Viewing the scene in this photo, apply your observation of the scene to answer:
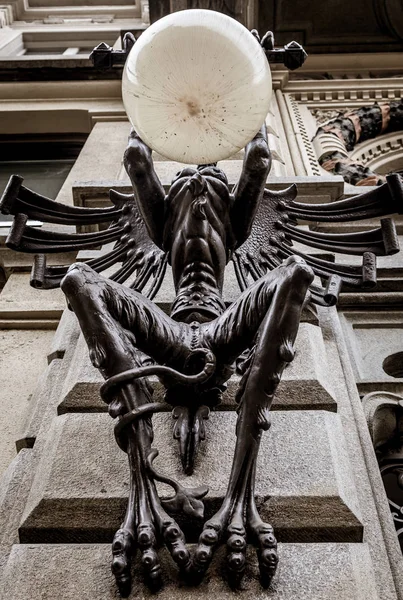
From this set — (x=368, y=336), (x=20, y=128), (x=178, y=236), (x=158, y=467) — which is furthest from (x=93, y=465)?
(x=20, y=128)

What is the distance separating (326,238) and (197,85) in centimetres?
108

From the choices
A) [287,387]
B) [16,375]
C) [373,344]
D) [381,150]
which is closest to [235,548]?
[287,387]

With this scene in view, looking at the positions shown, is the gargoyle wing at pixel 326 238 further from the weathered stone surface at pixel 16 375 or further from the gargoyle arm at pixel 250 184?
the weathered stone surface at pixel 16 375

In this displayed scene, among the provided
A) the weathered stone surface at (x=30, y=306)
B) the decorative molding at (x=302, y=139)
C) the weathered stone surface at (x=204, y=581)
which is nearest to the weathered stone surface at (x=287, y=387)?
the weathered stone surface at (x=204, y=581)

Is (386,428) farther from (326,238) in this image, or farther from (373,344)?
(326,238)

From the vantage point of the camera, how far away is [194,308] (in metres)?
2.67

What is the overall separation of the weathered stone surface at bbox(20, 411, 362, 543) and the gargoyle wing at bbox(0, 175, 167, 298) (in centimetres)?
76

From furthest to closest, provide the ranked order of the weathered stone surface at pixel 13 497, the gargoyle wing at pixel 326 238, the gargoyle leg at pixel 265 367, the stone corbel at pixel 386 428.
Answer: the stone corbel at pixel 386 428 → the gargoyle wing at pixel 326 238 → the weathered stone surface at pixel 13 497 → the gargoyle leg at pixel 265 367

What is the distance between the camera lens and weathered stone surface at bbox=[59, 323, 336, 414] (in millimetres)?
2756

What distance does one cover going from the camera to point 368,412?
310cm

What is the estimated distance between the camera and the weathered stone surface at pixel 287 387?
9.04 feet

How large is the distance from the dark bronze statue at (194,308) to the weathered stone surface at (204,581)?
0.19ft

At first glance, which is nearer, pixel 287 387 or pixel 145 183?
pixel 287 387

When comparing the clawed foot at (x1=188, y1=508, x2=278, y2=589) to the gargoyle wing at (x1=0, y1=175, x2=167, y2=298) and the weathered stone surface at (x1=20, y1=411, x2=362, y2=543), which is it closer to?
the weathered stone surface at (x1=20, y1=411, x2=362, y2=543)
